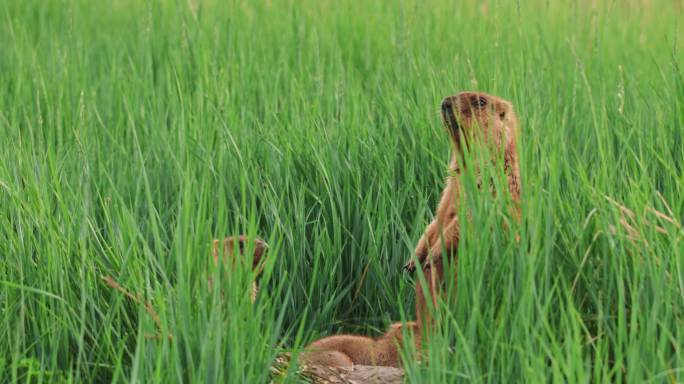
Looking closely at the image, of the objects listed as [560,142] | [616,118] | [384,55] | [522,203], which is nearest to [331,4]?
[384,55]

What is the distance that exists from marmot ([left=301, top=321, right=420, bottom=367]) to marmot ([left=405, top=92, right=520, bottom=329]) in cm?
16

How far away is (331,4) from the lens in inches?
310

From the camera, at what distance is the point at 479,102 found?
4.10m

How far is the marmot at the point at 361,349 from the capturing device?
11.6ft

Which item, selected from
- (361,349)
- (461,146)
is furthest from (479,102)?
(361,349)

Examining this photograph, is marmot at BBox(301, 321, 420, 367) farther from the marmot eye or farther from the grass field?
the marmot eye

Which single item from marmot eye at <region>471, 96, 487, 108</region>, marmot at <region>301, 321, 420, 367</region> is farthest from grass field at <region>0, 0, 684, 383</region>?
marmot eye at <region>471, 96, 487, 108</region>

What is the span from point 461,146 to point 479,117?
13 cm

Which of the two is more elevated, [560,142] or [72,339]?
[560,142]

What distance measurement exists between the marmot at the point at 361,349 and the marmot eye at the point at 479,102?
868mm

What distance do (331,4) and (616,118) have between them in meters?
3.44

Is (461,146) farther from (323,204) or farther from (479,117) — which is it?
(323,204)

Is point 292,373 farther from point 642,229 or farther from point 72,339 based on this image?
point 642,229

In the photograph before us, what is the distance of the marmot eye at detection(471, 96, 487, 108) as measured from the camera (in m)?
4.10
